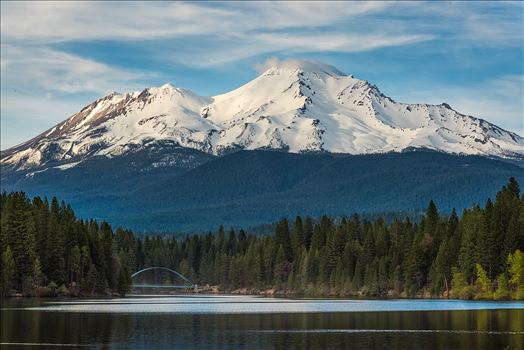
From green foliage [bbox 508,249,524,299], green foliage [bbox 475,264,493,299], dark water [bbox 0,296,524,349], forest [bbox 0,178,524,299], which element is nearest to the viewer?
dark water [bbox 0,296,524,349]

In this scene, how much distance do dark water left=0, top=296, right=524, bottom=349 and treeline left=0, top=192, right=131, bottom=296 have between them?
24079 millimetres

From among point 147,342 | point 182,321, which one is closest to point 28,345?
point 147,342

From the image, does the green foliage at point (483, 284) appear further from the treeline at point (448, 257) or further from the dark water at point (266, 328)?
the dark water at point (266, 328)

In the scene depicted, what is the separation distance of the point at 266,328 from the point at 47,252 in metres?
69.9

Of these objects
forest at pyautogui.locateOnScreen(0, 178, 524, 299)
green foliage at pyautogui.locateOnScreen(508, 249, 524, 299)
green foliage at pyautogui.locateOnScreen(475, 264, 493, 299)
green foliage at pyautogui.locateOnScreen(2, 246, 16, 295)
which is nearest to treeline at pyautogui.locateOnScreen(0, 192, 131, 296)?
green foliage at pyautogui.locateOnScreen(2, 246, 16, 295)

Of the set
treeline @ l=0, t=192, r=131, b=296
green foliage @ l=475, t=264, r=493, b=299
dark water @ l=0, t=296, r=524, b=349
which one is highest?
treeline @ l=0, t=192, r=131, b=296

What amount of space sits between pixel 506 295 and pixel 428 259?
27289mm

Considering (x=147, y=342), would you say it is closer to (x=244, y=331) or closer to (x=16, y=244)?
(x=244, y=331)

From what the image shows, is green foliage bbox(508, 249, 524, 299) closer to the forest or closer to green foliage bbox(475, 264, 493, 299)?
the forest

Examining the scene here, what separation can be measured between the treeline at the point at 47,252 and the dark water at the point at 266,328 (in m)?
24.1

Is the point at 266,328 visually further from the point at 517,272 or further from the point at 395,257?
the point at 395,257

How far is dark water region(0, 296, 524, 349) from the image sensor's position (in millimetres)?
82062

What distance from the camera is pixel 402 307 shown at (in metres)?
136

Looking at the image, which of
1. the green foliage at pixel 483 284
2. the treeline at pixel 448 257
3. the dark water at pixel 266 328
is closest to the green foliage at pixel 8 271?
the dark water at pixel 266 328
